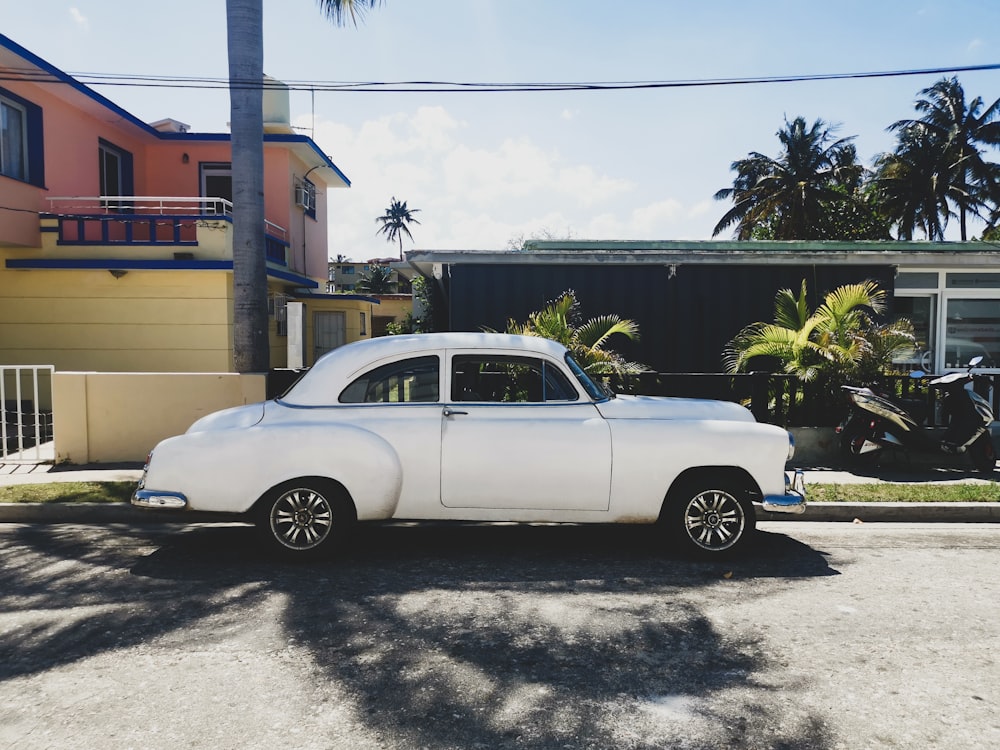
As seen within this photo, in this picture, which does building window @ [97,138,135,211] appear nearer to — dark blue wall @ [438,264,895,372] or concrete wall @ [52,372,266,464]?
concrete wall @ [52,372,266,464]

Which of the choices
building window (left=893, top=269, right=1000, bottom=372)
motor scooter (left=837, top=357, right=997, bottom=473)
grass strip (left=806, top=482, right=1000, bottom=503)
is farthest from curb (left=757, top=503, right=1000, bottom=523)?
building window (left=893, top=269, right=1000, bottom=372)

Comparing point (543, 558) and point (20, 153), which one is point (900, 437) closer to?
point (543, 558)

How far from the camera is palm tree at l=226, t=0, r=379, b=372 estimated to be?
941 cm

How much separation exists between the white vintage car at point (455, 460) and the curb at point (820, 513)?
1909 mm

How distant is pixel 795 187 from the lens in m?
39.1

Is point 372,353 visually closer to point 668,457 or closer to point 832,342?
point 668,457

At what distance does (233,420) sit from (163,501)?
760 millimetres

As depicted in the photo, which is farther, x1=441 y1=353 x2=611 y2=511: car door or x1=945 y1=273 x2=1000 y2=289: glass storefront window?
x1=945 y1=273 x2=1000 y2=289: glass storefront window

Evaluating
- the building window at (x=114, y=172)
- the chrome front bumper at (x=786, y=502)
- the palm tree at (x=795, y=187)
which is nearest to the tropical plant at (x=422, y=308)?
the building window at (x=114, y=172)

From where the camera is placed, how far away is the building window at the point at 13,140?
14.5 metres

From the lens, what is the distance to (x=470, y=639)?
441cm

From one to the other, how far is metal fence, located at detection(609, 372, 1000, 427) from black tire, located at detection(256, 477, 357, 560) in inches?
203

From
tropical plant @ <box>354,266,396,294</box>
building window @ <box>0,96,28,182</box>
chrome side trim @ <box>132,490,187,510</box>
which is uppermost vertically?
tropical plant @ <box>354,266,396,294</box>

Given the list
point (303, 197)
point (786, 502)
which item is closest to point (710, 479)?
point (786, 502)
